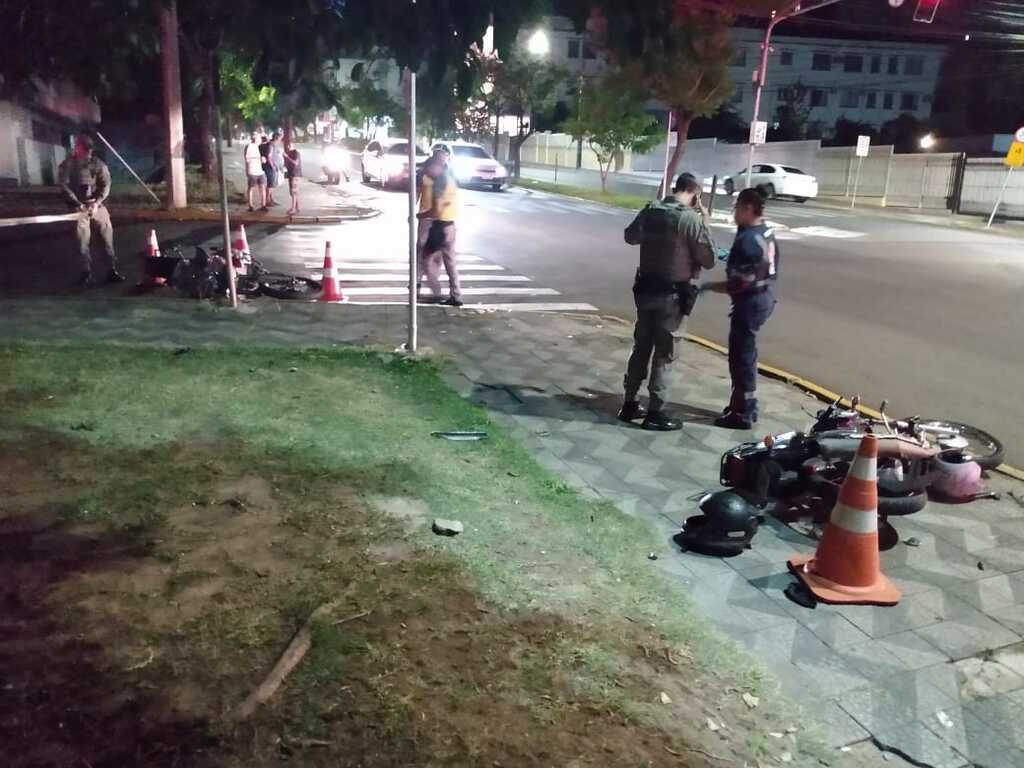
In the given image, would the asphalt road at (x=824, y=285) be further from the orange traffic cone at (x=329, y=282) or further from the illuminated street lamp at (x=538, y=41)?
the illuminated street lamp at (x=538, y=41)

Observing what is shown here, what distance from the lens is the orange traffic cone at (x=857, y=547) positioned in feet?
13.5

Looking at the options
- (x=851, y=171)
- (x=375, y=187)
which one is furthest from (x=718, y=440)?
(x=851, y=171)

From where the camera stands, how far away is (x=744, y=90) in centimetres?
7062

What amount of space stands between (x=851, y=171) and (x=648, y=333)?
1523 inches

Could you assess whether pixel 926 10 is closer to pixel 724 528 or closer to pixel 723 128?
pixel 724 528

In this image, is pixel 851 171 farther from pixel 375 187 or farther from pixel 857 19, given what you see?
pixel 857 19

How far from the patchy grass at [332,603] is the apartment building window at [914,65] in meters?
75.5

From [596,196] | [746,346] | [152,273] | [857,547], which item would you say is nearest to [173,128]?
[152,273]

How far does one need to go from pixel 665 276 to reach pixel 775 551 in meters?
2.35

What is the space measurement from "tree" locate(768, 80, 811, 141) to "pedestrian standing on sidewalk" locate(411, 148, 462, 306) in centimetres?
5158

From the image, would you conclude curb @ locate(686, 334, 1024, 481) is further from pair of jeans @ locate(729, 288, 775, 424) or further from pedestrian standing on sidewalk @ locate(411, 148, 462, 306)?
pedestrian standing on sidewalk @ locate(411, 148, 462, 306)

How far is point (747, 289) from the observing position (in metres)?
6.32

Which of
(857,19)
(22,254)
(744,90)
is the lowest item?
(22,254)

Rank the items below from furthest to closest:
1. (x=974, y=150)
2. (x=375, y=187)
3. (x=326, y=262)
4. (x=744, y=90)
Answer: (x=744, y=90), (x=974, y=150), (x=375, y=187), (x=326, y=262)
